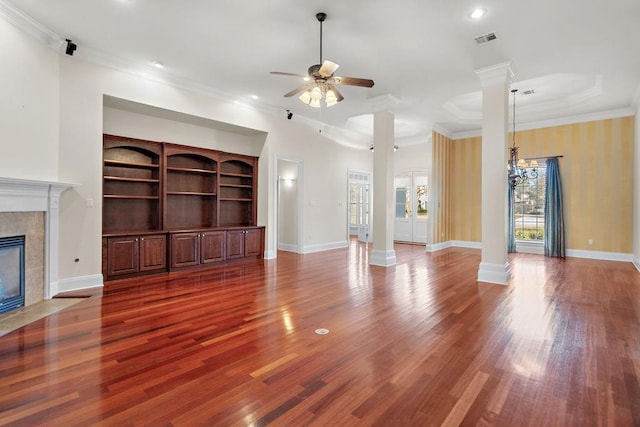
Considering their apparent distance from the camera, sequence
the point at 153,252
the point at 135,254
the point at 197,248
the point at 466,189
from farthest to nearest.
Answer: the point at 466,189 < the point at 197,248 < the point at 153,252 < the point at 135,254

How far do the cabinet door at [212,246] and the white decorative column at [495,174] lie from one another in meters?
4.80

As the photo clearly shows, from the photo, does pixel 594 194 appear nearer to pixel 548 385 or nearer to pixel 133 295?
pixel 548 385

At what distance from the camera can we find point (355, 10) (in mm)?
3609

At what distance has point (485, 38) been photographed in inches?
165

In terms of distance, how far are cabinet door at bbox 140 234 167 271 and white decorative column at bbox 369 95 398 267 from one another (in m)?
3.98

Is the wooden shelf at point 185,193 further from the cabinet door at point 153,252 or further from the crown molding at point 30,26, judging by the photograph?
the crown molding at point 30,26

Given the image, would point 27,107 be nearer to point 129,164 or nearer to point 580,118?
point 129,164

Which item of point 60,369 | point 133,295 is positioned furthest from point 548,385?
point 133,295

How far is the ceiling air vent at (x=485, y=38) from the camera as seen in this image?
4113mm

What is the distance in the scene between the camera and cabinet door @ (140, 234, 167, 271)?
5.32m

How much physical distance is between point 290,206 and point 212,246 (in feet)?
9.31

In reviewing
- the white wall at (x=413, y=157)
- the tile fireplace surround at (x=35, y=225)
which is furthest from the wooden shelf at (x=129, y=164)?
the white wall at (x=413, y=157)

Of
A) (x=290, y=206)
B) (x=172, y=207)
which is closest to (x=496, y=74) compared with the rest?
(x=290, y=206)

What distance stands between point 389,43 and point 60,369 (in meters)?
4.93
